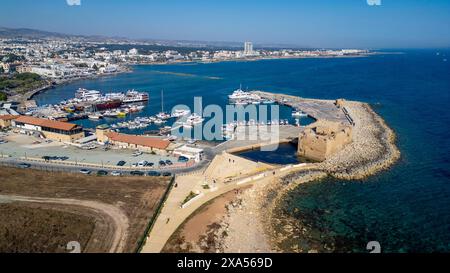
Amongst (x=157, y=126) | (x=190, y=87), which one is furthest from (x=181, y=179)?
(x=190, y=87)

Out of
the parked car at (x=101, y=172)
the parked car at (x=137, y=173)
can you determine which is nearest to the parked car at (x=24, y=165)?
the parked car at (x=101, y=172)

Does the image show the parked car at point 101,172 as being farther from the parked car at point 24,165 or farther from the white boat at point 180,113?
the white boat at point 180,113

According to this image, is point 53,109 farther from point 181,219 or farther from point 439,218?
point 439,218

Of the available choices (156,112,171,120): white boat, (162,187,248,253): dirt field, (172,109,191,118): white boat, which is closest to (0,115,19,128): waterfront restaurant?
(156,112,171,120): white boat

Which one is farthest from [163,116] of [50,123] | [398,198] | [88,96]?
[398,198]

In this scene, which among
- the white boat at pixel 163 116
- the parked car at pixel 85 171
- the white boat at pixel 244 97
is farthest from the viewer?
the white boat at pixel 244 97

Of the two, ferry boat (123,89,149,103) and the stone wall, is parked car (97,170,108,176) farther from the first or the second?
ferry boat (123,89,149,103)

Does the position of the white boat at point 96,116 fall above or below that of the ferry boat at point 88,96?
below
